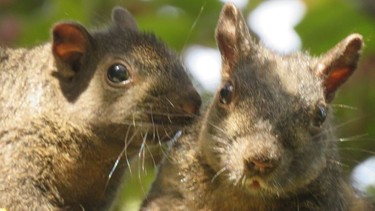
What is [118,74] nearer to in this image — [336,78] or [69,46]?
[69,46]

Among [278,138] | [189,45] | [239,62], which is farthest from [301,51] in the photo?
[189,45]

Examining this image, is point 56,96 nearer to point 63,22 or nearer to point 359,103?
point 63,22

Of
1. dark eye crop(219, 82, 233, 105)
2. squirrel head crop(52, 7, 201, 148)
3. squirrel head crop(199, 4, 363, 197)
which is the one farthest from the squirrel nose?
squirrel head crop(52, 7, 201, 148)

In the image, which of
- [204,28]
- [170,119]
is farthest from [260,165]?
[204,28]

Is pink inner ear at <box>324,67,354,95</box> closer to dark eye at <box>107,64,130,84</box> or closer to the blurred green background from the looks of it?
the blurred green background

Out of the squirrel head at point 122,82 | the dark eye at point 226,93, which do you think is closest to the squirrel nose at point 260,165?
the dark eye at point 226,93

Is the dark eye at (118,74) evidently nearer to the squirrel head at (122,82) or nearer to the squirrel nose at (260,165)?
the squirrel head at (122,82)
